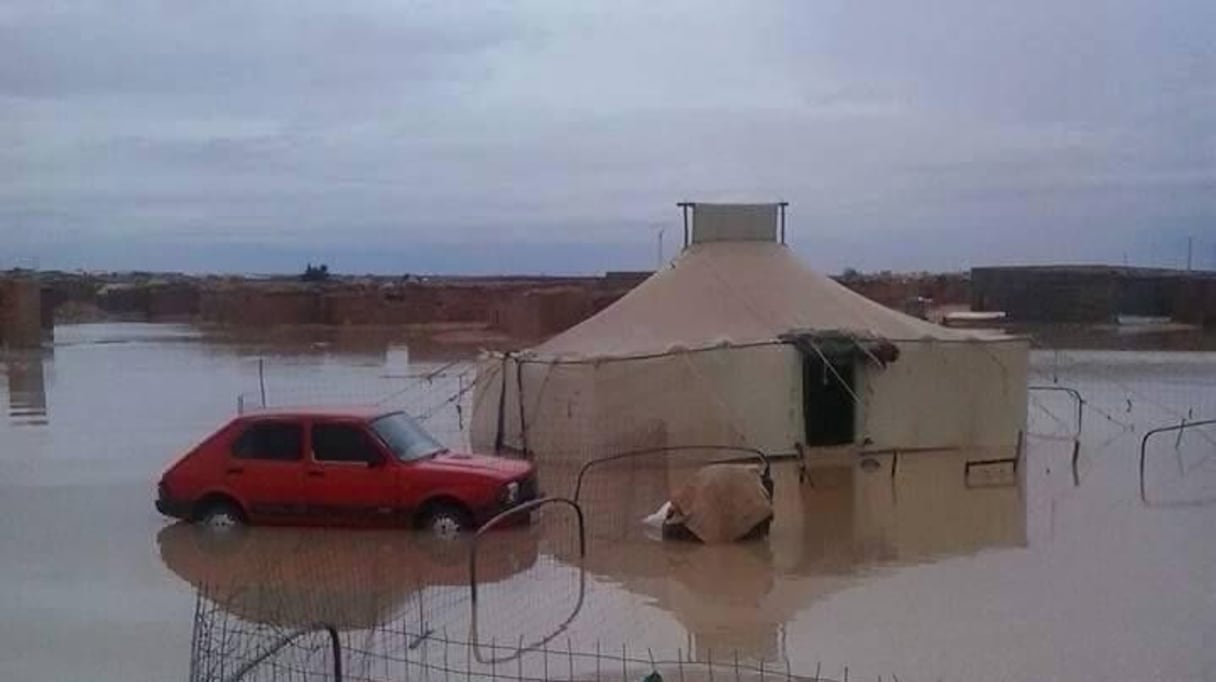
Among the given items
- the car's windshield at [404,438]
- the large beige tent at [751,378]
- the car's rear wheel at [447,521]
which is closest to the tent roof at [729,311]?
the large beige tent at [751,378]

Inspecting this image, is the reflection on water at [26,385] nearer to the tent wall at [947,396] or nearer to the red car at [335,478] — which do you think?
the red car at [335,478]

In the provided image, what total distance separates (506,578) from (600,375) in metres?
7.80

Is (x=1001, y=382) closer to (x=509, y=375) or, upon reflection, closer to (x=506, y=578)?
Answer: (x=509, y=375)

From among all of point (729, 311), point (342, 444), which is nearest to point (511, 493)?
point (342, 444)

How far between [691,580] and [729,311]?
32.6ft

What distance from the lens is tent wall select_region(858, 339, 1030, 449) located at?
71.1ft

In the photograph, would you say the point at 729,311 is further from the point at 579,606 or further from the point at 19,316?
A: the point at 19,316

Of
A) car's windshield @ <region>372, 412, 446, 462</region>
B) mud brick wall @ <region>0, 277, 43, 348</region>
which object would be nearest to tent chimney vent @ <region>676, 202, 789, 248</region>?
car's windshield @ <region>372, 412, 446, 462</region>

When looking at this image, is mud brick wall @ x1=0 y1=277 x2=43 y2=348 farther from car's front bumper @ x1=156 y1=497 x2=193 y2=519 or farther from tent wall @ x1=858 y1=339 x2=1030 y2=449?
car's front bumper @ x1=156 y1=497 x2=193 y2=519

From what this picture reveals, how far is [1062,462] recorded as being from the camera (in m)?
20.6

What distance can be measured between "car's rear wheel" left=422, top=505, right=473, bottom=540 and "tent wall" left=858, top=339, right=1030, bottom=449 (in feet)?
27.8

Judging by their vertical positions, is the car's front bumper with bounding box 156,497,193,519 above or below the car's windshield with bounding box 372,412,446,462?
below

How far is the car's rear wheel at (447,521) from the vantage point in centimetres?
1488

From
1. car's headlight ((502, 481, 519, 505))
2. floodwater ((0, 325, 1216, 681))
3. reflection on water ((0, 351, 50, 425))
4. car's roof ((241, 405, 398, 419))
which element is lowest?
reflection on water ((0, 351, 50, 425))
